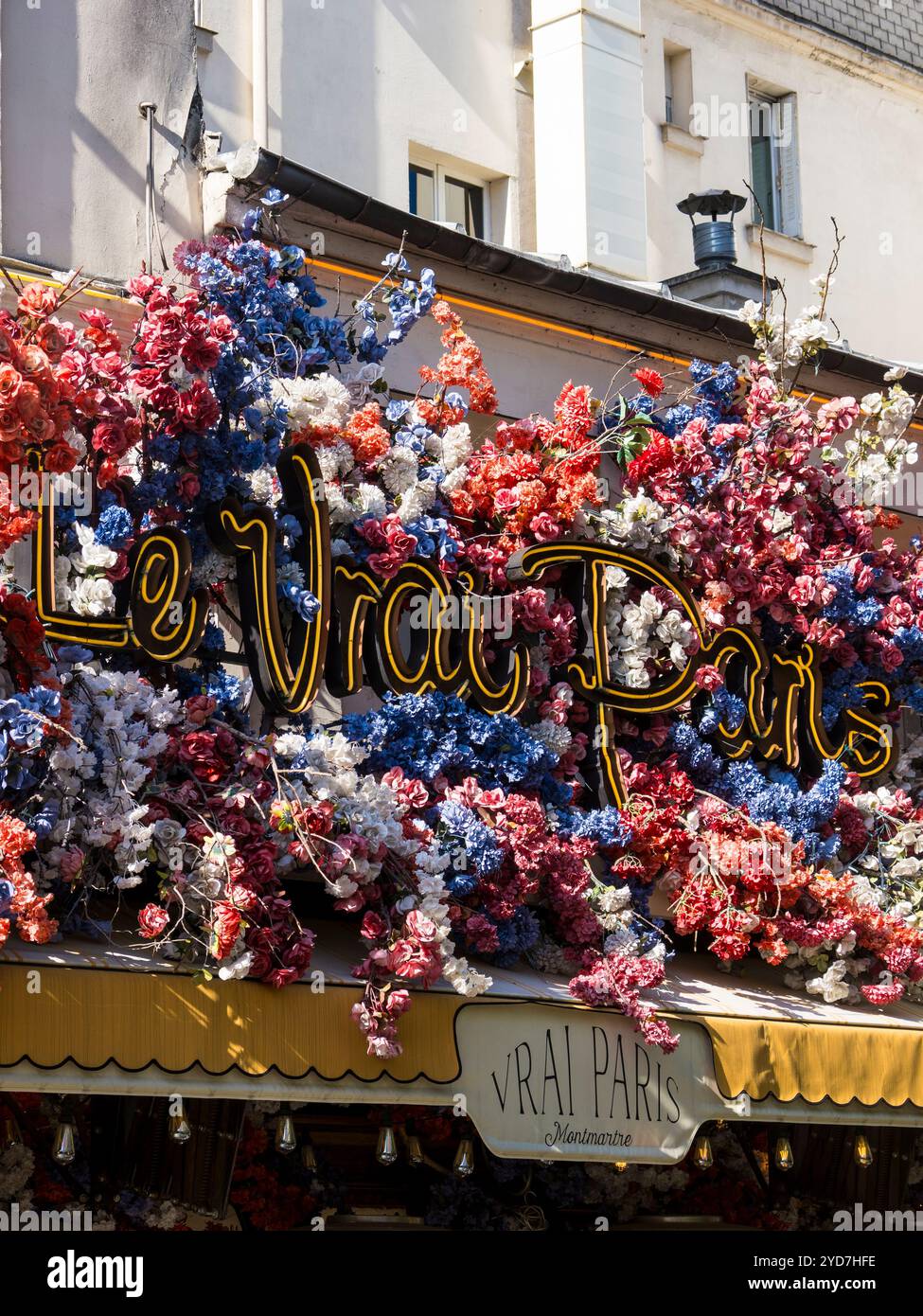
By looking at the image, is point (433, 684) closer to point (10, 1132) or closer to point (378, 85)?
point (10, 1132)

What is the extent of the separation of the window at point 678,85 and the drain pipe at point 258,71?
4.08 metres

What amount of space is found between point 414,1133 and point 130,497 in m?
3.63

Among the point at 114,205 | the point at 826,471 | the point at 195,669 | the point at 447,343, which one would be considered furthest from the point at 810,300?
the point at 195,669

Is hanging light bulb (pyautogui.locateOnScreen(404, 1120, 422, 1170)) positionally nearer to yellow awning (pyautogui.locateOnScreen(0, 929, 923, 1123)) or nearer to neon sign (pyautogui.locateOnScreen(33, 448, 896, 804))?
yellow awning (pyautogui.locateOnScreen(0, 929, 923, 1123))

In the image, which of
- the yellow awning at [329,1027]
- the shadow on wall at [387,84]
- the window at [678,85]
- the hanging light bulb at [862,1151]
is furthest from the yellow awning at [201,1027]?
the window at [678,85]

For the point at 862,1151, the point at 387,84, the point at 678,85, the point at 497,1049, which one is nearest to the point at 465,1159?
the point at 497,1049

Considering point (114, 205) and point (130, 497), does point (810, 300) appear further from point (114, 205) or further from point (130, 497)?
point (130, 497)

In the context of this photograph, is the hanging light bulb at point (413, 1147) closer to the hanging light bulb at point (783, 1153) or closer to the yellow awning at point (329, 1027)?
the yellow awning at point (329, 1027)

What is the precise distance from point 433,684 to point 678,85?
23.2 ft

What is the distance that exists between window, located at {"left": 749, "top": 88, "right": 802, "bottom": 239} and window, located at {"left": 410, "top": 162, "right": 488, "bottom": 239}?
2916 millimetres

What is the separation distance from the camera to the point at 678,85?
14.2m

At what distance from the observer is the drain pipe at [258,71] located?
35.3ft

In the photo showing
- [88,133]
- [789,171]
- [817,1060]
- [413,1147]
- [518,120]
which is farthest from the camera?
[789,171]

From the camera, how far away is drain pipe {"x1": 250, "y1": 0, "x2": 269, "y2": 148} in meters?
10.8
